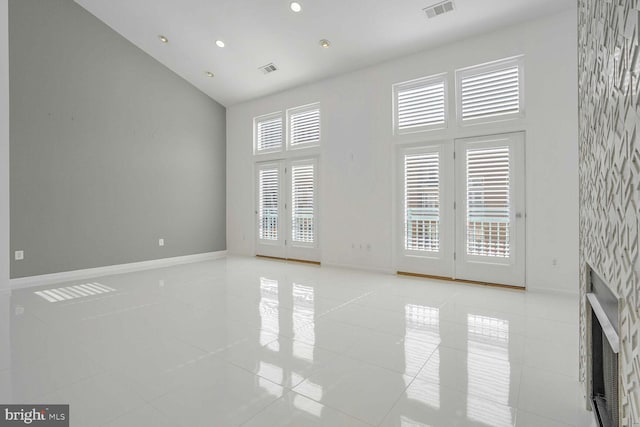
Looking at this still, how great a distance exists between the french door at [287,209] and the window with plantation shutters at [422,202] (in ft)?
6.02

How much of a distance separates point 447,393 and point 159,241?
589 cm

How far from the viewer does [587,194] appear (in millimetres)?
1751

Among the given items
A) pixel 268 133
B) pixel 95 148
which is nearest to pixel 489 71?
pixel 268 133

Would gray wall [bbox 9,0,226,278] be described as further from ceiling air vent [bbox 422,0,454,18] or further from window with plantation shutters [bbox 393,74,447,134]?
ceiling air vent [bbox 422,0,454,18]

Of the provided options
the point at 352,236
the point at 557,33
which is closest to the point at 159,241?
the point at 352,236

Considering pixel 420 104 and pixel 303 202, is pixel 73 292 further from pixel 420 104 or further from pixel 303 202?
pixel 420 104

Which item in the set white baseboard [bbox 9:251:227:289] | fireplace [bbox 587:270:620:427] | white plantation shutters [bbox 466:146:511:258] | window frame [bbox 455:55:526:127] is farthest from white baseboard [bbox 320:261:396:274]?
fireplace [bbox 587:270:620:427]

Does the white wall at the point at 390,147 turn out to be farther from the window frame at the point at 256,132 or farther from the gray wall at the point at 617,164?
the gray wall at the point at 617,164

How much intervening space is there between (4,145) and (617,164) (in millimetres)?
6358

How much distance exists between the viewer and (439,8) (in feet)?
13.5

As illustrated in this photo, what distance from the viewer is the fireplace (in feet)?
4.33

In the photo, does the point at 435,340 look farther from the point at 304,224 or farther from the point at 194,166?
the point at 194,166

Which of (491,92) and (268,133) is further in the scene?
(268,133)

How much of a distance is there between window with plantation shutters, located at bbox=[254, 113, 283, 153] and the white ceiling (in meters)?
0.65
